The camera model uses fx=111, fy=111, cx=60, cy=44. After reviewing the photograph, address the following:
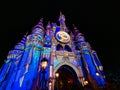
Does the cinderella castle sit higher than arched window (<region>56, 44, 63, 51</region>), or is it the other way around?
arched window (<region>56, 44, 63, 51</region>)

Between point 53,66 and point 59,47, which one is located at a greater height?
point 59,47

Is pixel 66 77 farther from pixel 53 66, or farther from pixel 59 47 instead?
pixel 59 47

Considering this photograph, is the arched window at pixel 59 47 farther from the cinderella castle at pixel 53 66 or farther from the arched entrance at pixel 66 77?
the arched entrance at pixel 66 77

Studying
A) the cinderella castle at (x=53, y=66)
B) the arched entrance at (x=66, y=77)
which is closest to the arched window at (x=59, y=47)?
the cinderella castle at (x=53, y=66)

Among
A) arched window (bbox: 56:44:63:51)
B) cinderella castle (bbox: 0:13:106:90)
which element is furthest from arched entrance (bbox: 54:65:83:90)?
arched window (bbox: 56:44:63:51)

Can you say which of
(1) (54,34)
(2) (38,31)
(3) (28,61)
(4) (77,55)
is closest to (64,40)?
(1) (54,34)

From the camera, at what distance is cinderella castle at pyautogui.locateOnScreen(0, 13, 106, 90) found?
19.7 m

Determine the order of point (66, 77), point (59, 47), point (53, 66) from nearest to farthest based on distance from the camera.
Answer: point (53, 66), point (66, 77), point (59, 47)

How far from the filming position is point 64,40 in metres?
29.3

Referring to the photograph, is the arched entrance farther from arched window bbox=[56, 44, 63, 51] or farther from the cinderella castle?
arched window bbox=[56, 44, 63, 51]

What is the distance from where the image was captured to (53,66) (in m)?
22.8

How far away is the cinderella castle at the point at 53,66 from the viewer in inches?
776

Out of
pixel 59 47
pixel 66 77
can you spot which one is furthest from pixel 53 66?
pixel 59 47

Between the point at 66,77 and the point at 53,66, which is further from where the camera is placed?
the point at 66,77
